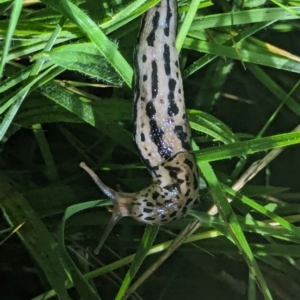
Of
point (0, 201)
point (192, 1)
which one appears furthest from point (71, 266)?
point (192, 1)

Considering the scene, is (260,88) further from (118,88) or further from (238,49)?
(118,88)

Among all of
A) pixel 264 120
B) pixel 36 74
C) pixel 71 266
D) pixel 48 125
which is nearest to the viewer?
pixel 36 74

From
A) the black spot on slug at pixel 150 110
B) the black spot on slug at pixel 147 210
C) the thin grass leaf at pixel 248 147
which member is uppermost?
the black spot on slug at pixel 150 110

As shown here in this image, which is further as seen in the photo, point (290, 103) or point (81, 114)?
point (290, 103)

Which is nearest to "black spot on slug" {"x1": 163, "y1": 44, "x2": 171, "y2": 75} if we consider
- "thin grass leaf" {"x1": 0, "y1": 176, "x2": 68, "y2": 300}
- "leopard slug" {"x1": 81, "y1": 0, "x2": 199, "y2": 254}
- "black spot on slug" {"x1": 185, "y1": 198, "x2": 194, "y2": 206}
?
"leopard slug" {"x1": 81, "y1": 0, "x2": 199, "y2": 254}

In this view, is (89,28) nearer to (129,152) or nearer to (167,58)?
(167,58)

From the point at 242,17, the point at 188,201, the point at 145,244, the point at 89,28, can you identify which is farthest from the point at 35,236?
the point at 242,17

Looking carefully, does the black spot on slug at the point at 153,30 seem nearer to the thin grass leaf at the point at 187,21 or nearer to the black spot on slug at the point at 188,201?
the thin grass leaf at the point at 187,21

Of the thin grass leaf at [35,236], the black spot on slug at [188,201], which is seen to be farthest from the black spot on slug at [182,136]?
the thin grass leaf at [35,236]
